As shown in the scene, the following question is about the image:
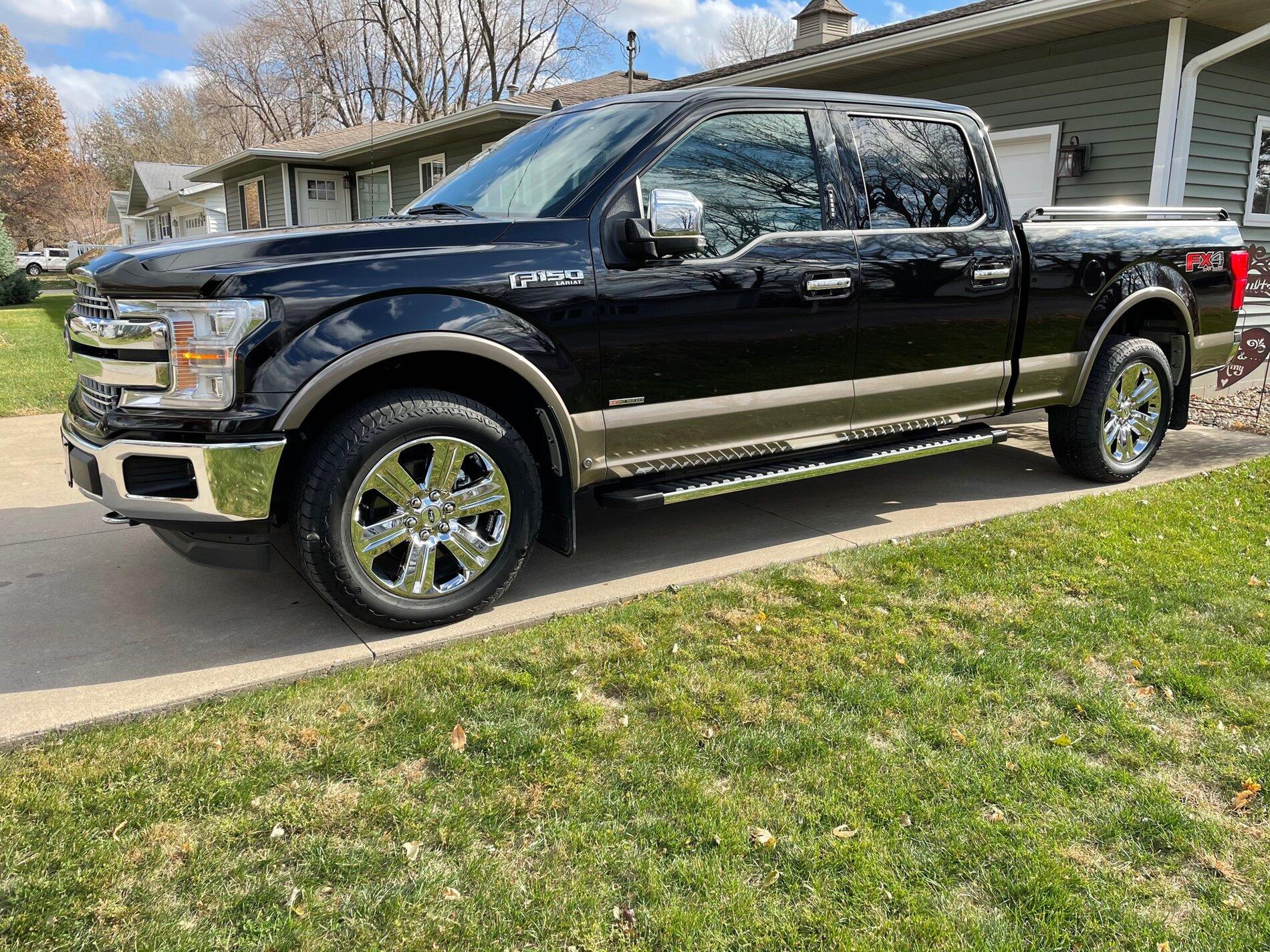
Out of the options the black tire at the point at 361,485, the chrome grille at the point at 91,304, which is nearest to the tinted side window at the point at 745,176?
the black tire at the point at 361,485

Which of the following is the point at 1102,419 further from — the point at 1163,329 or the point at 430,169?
the point at 430,169

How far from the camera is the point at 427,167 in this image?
69.8ft

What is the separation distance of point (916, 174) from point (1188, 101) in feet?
19.3

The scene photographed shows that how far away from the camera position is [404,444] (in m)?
3.56

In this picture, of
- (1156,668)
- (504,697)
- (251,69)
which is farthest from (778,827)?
(251,69)

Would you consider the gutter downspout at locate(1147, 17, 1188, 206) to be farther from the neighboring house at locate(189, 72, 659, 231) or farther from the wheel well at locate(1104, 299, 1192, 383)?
the neighboring house at locate(189, 72, 659, 231)

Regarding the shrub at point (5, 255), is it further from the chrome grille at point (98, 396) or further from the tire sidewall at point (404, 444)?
the tire sidewall at point (404, 444)

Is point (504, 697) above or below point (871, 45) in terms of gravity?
below

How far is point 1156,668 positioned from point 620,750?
201 cm

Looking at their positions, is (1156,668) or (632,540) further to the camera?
(632,540)

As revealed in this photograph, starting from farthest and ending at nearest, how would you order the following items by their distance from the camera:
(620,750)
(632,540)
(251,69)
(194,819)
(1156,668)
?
(251,69) → (632,540) → (1156,668) → (620,750) → (194,819)

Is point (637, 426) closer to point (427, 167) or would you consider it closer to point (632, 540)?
point (632, 540)

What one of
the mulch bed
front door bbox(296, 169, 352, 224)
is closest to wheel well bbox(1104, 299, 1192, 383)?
the mulch bed

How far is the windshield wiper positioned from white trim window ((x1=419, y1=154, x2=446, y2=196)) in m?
17.0
